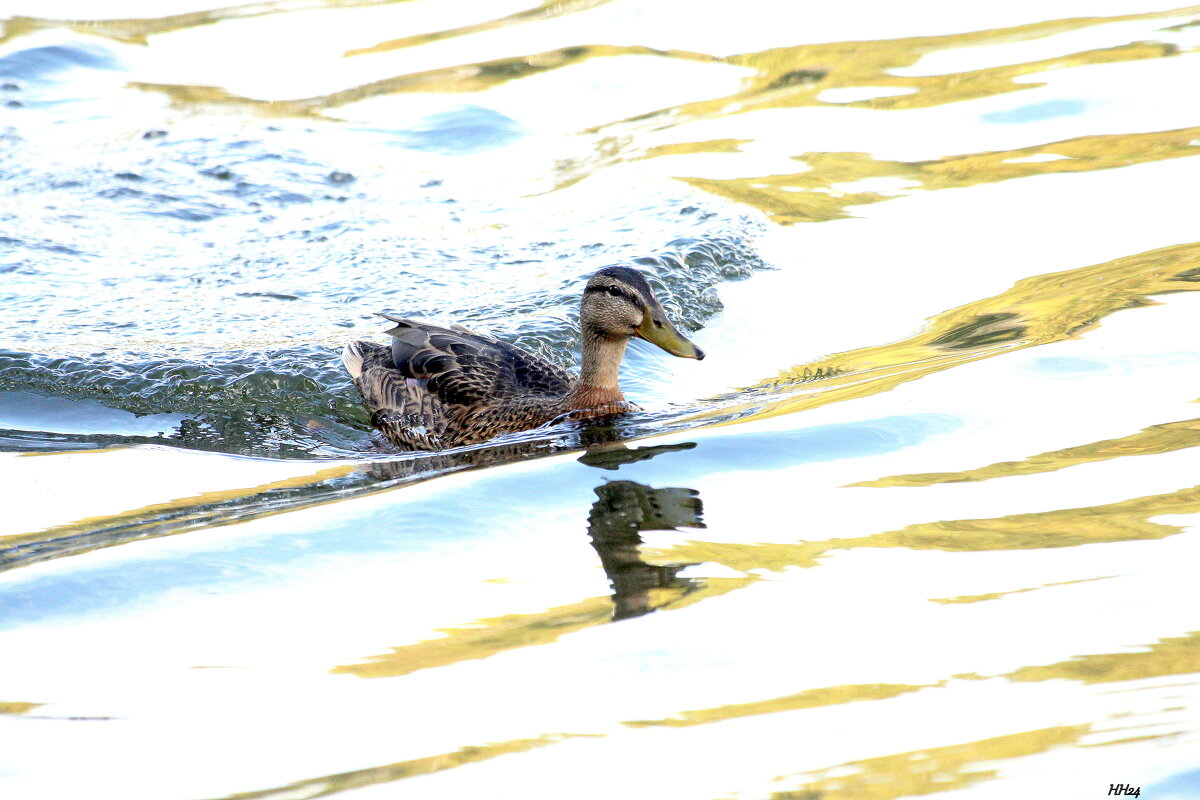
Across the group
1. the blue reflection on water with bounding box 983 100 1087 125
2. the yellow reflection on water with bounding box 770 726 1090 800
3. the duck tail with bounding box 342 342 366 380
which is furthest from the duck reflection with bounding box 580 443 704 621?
the blue reflection on water with bounding box 983 100 1087 125

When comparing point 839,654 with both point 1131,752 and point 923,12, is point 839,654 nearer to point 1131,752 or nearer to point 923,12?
point 1131,752

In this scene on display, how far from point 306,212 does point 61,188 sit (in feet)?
7.77

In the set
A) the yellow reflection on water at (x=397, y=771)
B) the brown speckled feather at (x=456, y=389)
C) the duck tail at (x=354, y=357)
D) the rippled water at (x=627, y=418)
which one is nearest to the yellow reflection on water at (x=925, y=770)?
the rippled water at (x=627, y=418)

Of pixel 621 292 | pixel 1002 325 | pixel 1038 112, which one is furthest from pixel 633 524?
pixel 1038 112

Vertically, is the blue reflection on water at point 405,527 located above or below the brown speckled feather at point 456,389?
below

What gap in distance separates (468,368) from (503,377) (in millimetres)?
216

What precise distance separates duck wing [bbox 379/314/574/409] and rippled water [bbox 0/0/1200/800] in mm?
510

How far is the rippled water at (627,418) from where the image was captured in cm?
398

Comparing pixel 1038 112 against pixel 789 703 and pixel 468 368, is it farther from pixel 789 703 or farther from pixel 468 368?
pixel 789 703

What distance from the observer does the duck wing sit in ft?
26.2

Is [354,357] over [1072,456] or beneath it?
over

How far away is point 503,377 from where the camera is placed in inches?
319

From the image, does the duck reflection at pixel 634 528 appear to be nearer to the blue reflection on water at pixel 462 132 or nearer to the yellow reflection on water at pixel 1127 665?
the yellow reflection on water at pixel 1127 665

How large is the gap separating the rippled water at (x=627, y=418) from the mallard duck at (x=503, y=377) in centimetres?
32
